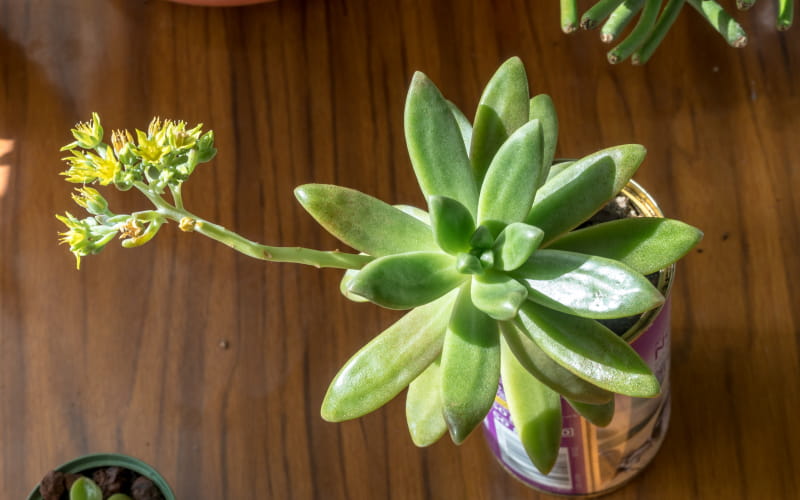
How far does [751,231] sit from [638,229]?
0.28 m

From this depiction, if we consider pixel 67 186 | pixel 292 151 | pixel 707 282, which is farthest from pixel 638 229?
pixel 67 186

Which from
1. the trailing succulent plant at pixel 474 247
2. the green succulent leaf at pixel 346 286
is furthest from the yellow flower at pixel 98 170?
the green succulent leaf at pixel 346 286

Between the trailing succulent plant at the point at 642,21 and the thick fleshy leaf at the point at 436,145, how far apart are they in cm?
15

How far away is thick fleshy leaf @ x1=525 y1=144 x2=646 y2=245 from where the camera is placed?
1.41 feet

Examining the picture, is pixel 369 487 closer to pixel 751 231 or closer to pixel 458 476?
pixel 458 476

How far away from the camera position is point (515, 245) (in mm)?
402

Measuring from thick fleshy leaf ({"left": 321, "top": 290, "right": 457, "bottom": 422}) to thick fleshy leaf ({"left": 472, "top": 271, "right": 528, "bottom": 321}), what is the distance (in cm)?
3

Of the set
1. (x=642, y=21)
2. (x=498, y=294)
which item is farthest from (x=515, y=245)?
(x=642, y=21)

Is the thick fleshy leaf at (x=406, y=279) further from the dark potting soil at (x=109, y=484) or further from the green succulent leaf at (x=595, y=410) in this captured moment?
the dark potting soil at (x=109, y=484)

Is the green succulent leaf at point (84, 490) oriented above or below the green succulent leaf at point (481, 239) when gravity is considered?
below

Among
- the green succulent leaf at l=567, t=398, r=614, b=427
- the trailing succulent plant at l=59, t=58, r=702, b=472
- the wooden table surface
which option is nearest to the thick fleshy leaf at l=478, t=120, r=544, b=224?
the trailing succulent plant at l=59, t=58, r=702, b=472

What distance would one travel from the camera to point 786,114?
71 centimetres

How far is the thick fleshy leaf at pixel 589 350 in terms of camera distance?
41cm

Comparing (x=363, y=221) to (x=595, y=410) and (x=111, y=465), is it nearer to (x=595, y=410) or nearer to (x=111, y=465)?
(x=595, y=410)
